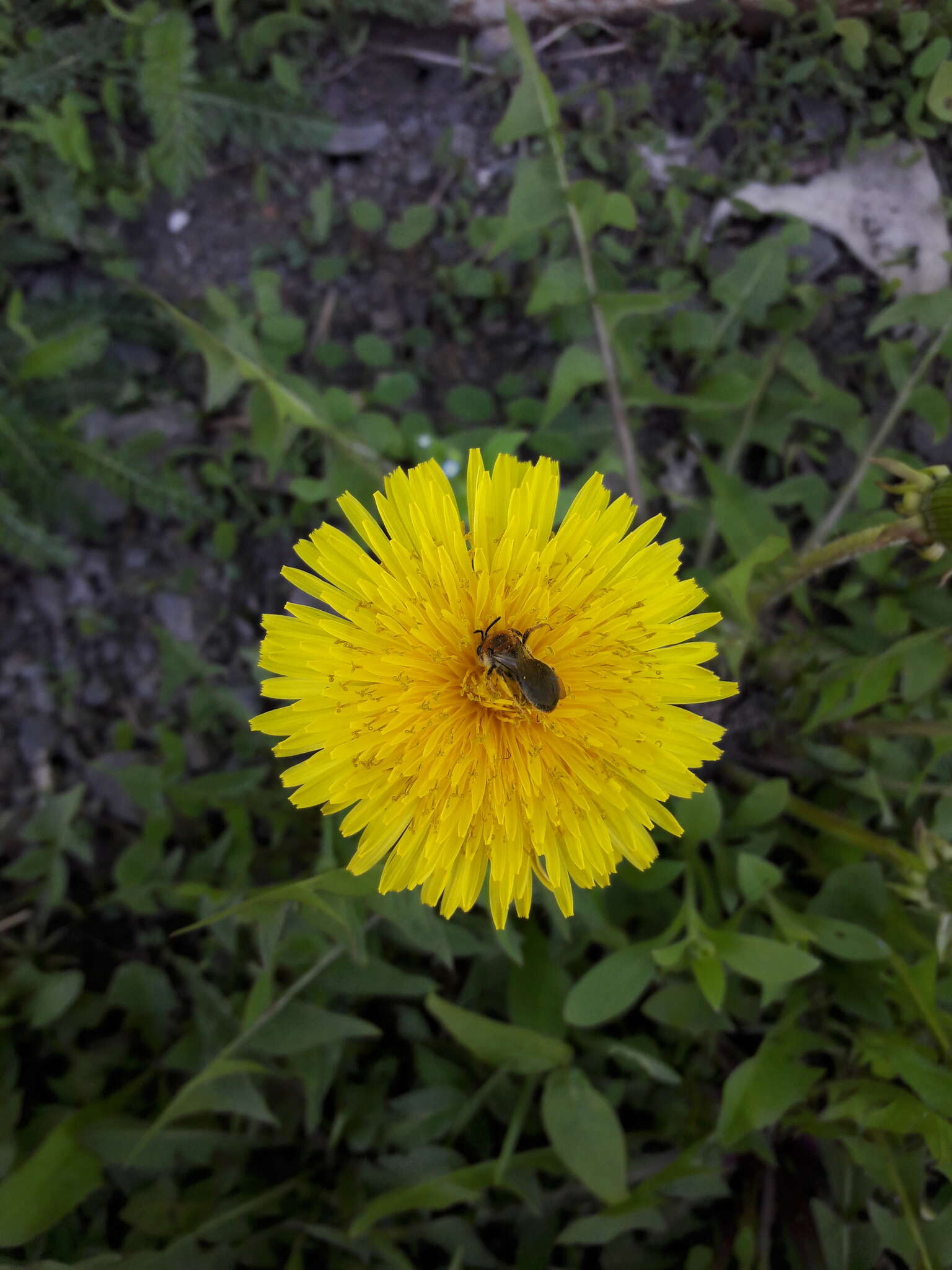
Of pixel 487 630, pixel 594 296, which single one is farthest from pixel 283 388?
pixel 487 630

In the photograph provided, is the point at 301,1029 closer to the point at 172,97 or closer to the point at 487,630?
the point at 487,630

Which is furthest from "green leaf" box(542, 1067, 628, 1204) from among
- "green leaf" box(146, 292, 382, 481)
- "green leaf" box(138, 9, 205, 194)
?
"green leaf" box(138, 9, 205, 194)

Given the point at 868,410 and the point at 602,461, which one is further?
the point at 868,410

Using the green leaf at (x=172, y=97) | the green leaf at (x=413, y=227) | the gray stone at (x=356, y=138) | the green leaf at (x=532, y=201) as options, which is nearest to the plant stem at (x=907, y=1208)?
the green leaf at (x=532, y=201)

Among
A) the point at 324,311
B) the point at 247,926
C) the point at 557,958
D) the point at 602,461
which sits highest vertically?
the point at 324,311

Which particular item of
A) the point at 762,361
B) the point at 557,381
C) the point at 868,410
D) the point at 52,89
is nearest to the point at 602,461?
the point at 557,381

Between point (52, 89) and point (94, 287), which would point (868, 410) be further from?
point (52, 89)

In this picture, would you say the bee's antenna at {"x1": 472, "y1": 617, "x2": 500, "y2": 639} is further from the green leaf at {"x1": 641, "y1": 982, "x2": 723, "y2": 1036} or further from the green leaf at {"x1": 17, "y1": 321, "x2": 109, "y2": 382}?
the green leaf at {"x1": 17, "y1": 321, "x2": 109, "y2": 382}

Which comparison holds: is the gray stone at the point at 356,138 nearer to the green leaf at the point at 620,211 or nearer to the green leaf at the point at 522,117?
the green leaf at the point at 522,117
